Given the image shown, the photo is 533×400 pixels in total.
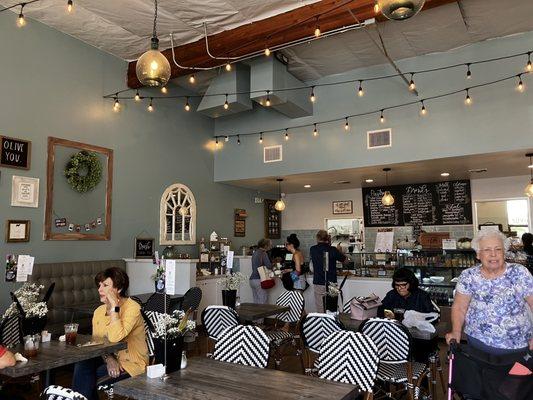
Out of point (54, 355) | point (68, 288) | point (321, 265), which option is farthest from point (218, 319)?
point (321, 265)

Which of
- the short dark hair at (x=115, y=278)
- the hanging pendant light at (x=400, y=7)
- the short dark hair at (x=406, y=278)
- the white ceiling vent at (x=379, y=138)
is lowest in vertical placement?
the short dark hair at (x=406, y=278)

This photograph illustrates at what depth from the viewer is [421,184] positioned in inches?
348

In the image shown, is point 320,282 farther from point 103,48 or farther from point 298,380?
point 103,48

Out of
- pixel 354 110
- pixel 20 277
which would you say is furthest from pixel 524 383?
pixel 354 110

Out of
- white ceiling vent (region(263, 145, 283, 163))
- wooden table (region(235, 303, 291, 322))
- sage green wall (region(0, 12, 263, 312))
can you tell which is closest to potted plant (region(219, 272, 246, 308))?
wooden table (region(235, 303, 291, 322))

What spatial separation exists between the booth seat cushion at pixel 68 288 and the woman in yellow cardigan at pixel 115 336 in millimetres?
2205

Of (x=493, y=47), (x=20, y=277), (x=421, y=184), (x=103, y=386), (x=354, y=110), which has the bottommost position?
(x=103, y=386)

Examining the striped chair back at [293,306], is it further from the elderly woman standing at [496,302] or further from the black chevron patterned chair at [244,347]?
the elderly woman standing at [496,302]

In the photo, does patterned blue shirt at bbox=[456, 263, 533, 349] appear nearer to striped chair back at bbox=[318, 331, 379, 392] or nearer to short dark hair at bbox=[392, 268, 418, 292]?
striped chair back at bbox=[318, 331, 379, 392]

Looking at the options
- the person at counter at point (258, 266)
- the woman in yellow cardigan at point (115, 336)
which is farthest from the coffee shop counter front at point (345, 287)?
the woman in yellow cardigan at point (115, 336)

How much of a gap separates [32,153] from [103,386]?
12.6 ft

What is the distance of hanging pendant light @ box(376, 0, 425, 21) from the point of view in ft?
8.38

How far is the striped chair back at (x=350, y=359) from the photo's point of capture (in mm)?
2795

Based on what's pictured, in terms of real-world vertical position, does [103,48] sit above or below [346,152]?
above
